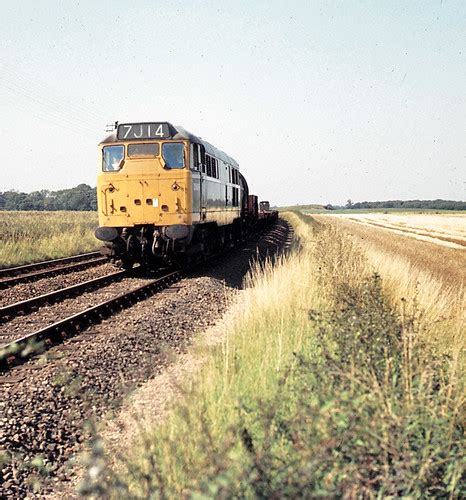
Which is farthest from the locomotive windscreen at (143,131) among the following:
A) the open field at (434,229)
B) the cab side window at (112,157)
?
the open field at (434,229)

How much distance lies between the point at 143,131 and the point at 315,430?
12.6 meters

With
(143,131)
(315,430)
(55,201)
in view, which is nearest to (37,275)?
(143,131)

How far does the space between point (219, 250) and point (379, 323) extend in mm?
15455

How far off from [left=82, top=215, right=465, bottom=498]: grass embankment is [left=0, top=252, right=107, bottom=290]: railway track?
8.75 m

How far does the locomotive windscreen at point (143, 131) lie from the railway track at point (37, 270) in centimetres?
393

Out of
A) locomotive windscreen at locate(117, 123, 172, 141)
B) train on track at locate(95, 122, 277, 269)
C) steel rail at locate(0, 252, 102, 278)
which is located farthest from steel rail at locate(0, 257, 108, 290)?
locomotive windscreen at locate(117, 123, 172, 141)

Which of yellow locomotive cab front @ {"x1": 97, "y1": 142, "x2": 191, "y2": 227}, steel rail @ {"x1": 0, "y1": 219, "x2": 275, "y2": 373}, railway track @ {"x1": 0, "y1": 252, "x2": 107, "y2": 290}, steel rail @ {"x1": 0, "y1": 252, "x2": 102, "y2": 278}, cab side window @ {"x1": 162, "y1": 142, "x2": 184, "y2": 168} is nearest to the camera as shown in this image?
steel rail @ {"x1": 0, "y1": 219, "x2": 275, "y2": 373}

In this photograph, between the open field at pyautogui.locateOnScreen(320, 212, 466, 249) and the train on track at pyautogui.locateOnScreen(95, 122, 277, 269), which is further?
the open field at pyautogui.locateOnScreen(320, 212, 466, 249)

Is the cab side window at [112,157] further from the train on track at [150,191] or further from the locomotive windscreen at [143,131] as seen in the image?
the locomotive windscreen at [143,131]

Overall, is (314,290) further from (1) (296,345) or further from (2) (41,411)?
(2) (41,411)

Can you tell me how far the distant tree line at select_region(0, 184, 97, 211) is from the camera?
10046 cm

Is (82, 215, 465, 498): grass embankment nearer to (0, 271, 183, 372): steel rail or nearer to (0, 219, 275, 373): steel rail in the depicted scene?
(0, 219, 275, 373): steel rail

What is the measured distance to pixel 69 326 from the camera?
8.55 m

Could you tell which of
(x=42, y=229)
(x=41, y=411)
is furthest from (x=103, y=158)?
(x=42, y=229)
